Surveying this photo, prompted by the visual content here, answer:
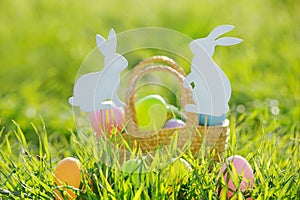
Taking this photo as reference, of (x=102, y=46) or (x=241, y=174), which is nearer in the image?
(x=241, y=174)

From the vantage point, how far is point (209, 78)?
→ 1.79 meters

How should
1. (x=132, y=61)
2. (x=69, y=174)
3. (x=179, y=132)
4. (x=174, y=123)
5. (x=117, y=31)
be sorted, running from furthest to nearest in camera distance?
(x=117, y=31) → (x=132, y=61) → (x=174, y=123) → (x=179, y=132) → (x=69, y=174)

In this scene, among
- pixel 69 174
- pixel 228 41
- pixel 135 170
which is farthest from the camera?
pixel 228 41

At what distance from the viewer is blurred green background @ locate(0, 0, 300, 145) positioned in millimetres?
3225

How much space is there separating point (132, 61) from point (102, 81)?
2.34 metres

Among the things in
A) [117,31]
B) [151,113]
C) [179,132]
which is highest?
[117,31]

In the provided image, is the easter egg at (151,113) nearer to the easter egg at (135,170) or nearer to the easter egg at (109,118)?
the easter egg at (109,118)

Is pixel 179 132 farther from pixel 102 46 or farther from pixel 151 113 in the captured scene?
pixel 102 46

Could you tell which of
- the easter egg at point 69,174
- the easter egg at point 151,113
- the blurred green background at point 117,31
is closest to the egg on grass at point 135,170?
the easter egg at point 69,174

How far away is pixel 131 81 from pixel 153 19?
2.64 metres

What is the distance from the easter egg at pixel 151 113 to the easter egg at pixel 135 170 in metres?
0.44

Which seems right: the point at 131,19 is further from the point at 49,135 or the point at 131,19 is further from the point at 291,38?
the point at 49,135

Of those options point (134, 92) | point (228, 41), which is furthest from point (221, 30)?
point (134, 92)

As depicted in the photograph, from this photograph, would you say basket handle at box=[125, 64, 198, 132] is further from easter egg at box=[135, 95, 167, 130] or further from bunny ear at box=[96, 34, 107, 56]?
bunny ear at box=[96, 34, 107, 56]
